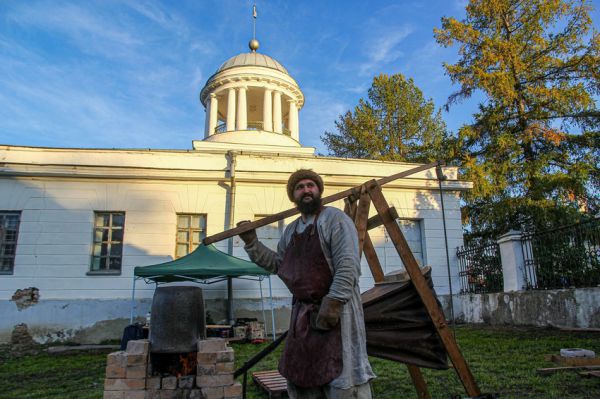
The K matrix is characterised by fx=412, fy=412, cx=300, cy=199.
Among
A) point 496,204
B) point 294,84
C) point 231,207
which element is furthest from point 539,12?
point 231,207

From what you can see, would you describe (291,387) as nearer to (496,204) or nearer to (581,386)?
(581,386)

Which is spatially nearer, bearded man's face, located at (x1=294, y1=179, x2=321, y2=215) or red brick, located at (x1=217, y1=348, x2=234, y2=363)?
bearded man's face, located at (x1=294, y1=179, x2=321, y2=215)

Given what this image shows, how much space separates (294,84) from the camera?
1873 cm

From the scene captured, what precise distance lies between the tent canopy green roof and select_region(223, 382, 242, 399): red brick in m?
5.51

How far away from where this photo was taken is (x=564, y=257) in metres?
8.40

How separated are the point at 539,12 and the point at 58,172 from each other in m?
17.2

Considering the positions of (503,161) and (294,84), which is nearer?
(503,161)

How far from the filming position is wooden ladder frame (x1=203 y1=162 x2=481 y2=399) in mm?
2956

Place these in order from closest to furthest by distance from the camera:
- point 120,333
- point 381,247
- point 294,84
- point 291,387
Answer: point 291,387, point 120,333, point 381,247, point 294,84

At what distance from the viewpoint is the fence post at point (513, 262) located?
31.0 feet

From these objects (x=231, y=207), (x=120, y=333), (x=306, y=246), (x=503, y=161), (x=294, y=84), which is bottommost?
(x=120, y=333)

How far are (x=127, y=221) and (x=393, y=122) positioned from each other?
16860 mm

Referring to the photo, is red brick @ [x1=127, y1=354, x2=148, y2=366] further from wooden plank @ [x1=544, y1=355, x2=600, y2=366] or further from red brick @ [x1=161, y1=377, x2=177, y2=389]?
wooden plank @ [x1=544, y1=355, x2=600, y2=366]

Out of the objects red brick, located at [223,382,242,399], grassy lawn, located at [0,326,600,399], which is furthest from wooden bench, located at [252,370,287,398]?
red brick, located at [223,382,242,399]
